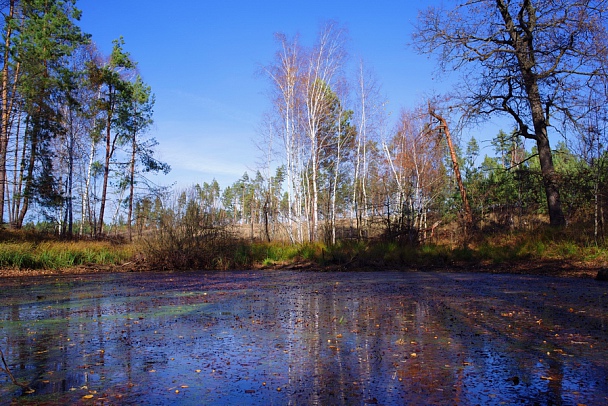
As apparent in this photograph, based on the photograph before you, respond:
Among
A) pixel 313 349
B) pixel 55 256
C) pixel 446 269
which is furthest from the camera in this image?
pixel 55 256

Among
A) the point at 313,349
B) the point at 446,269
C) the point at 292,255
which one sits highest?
the point at 292,255

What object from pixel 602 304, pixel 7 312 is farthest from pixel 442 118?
pixel 7 312

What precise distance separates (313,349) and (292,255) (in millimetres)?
13845

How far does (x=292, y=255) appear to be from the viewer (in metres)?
18.3

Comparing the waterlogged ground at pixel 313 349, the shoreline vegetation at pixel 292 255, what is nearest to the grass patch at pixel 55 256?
the shoreline vegetation at pixel 292 255

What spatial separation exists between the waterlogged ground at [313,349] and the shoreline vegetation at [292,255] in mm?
6637

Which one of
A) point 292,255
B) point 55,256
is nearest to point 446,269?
point 292,255

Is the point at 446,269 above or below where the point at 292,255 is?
below

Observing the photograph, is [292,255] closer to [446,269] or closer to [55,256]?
[446,269]

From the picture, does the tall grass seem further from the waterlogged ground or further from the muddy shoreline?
the waterlogged ground

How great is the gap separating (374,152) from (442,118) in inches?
661

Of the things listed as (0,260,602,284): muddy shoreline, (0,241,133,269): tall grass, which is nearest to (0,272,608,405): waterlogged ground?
(0,260,602,284): muddy shoreline

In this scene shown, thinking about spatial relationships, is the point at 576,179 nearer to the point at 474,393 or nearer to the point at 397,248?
the point at 397,248

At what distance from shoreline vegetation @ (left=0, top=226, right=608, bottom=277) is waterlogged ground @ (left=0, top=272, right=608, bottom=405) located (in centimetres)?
664
